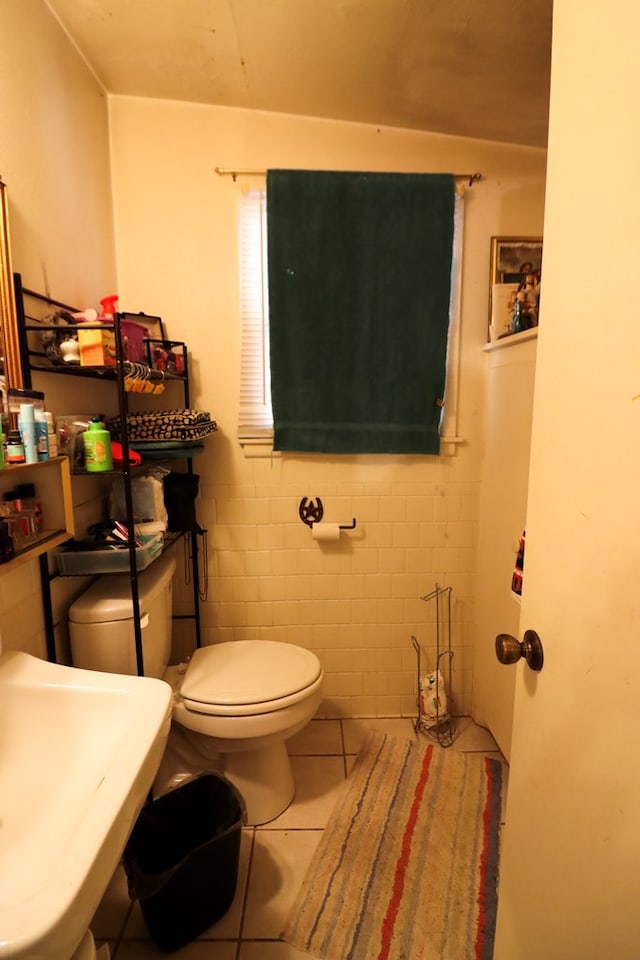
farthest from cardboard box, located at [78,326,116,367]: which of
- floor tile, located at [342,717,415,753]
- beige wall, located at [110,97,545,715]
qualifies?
floor tile, located at [342,717,415,753]

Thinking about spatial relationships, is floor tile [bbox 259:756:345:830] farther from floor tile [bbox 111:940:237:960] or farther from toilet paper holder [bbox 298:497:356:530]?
toilet paper holder [bbox 298:497:356:530]

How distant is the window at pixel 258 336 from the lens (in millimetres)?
1874

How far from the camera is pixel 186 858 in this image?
118 centimetres

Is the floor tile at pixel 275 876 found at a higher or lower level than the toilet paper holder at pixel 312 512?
lower

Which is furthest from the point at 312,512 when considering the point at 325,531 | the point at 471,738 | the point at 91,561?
the point at 471,738

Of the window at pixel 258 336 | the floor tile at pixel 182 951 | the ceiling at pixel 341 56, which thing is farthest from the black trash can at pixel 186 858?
the ceiling at pixel 341 56

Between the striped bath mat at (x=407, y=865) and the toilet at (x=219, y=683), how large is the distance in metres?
0.27

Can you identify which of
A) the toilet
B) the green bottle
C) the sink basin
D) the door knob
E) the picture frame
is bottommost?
the toilet

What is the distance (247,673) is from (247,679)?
0.04 metres

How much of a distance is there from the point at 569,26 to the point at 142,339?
4.31 ft

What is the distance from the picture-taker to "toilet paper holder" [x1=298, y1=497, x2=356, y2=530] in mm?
2018

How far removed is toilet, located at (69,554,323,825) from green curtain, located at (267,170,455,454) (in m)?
0.78

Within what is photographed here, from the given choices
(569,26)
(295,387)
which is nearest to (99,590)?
(295,387)

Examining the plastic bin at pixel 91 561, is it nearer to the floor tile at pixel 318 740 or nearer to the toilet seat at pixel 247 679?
the toilet seat at pixel 247 679
